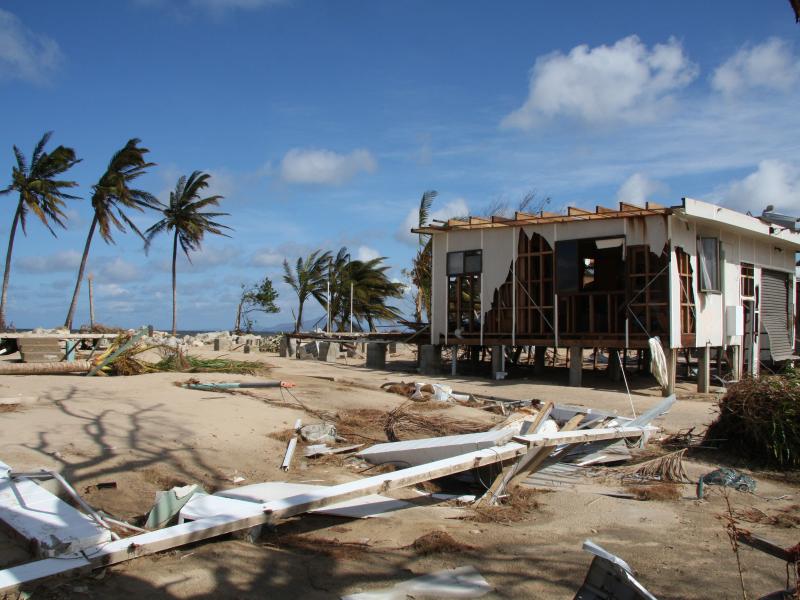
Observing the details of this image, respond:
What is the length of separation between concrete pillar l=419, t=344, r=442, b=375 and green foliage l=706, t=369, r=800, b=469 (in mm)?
11316

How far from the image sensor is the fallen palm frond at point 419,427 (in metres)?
9.36

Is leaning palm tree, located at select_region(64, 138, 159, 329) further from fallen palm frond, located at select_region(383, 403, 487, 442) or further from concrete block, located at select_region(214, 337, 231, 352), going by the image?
fallen palm frond, located at select_region(383, 403, 487, 442)

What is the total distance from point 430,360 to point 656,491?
1292 cm

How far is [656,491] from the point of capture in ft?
21.5

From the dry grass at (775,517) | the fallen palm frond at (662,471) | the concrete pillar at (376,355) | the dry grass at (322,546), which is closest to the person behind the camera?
the dry grass at (322,546)

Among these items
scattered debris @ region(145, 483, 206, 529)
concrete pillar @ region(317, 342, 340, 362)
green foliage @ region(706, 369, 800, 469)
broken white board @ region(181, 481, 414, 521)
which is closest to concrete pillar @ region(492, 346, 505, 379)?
concrete pillar @ region(317, 342, 340, 362)

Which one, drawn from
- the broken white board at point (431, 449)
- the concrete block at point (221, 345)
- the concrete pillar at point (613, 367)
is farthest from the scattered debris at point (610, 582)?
the concrete block at point (221, 345)

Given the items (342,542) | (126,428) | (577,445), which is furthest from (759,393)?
(126,428)

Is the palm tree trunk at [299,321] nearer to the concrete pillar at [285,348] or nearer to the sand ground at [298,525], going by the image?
the concrete pillar at [285,348]

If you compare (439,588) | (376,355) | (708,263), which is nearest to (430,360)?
(376,355)

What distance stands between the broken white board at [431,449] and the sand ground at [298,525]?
0.38 meters

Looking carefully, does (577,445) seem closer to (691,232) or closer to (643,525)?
(643,525)

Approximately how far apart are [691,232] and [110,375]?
45.5 ft

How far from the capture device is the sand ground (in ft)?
13.1
